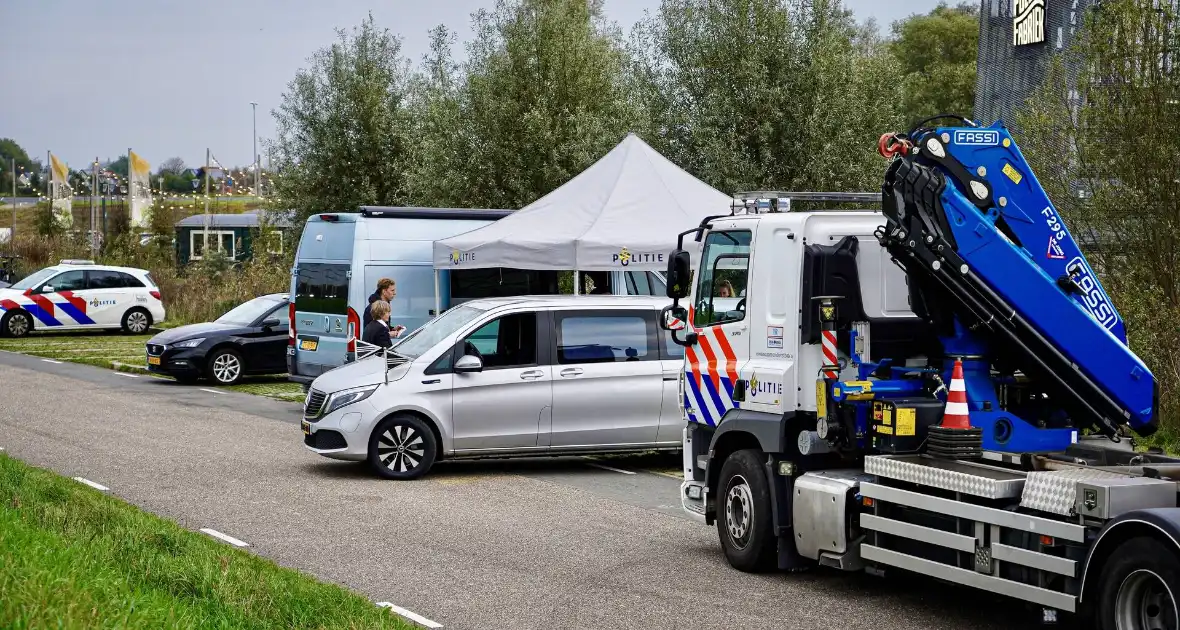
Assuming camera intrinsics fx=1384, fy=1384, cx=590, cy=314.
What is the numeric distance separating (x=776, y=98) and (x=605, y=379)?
1348cm

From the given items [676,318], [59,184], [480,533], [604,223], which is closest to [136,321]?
[604,223]

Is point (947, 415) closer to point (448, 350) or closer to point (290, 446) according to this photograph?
point (448, 350)

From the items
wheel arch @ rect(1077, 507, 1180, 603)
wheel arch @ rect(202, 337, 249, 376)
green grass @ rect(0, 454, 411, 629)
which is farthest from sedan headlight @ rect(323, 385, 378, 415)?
wheel arch @ rect(202, 337, 249, 376)

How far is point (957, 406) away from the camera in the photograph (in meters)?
8.02

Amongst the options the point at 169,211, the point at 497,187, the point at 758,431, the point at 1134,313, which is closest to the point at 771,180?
the point at 497,187

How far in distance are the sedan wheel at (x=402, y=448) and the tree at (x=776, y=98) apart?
13763mm

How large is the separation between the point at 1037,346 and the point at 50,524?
6353 millimetres

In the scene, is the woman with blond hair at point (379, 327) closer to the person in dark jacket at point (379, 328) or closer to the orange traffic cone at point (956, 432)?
the person in dark jacket at point (379, 328)

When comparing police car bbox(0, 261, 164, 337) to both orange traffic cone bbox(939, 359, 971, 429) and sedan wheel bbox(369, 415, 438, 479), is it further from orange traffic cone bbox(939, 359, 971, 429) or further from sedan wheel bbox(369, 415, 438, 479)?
orange traffic cone bbox(939, 359, 971, 429)

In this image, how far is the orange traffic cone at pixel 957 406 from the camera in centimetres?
798

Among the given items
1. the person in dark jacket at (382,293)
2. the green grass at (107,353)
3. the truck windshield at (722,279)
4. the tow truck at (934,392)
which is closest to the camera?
the tow truck at (934,392)

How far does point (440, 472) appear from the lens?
14102mm

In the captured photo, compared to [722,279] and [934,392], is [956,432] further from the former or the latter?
[722,279]

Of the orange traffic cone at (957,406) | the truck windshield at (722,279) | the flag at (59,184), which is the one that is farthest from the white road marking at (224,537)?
the flag at (59,184)
